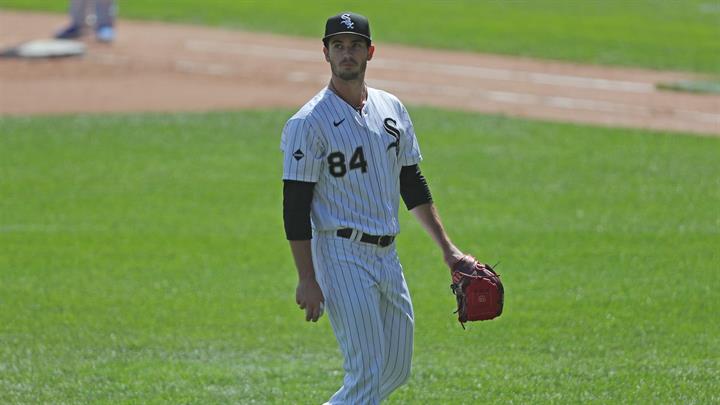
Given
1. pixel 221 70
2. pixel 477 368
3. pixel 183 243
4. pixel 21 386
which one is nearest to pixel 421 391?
pixel 477 368

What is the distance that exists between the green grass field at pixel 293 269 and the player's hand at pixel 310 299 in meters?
1.59

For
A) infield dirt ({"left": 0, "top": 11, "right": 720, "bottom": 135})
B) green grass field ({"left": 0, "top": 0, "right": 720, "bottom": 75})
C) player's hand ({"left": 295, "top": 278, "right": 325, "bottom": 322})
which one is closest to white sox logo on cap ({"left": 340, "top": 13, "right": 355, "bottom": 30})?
player's hand ({"left": 295, "top": 278, "right": 325, "bottom": 322})

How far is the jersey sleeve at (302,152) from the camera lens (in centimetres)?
523

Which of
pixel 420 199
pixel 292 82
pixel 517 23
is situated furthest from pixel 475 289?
pixel 517 23

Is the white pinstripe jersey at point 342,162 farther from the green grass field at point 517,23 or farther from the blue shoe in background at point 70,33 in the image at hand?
the blue shoe in background at point 70,33

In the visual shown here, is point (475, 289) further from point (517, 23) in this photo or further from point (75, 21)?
point (517, 23)

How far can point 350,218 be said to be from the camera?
534 cm

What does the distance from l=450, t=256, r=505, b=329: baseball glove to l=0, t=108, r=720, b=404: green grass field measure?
1054 mm

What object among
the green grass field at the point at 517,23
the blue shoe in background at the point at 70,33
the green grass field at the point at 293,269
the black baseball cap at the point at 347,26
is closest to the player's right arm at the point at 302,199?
the black baseball cap at the point at 347,26

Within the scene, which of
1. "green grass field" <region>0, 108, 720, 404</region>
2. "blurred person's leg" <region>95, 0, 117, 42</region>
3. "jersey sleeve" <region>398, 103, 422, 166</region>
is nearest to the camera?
"jersey sleeve" <region>398, 103, 422, 166</region>

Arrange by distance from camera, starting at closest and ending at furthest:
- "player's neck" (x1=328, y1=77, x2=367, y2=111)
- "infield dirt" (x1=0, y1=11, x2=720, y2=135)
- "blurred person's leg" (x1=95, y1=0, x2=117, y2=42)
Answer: "player's neck" (x1=328, y1=77, x2=367, y2=111)
"infield dirt" (x1=0, y1=11, x2=720, y2=135)
"blurred person's leg" (x1=95, y1=0, x2=117, y2=42)

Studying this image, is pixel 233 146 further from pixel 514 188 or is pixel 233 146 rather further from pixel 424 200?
pixel 424 200

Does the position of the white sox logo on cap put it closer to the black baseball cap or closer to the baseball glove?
the black baseball cap

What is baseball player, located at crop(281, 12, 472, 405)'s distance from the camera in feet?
17.2
